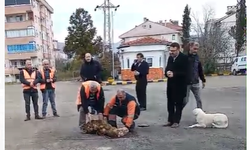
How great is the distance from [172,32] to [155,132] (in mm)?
25862

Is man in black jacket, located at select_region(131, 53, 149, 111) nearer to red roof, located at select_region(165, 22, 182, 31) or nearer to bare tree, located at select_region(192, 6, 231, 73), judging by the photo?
bare tree, located at select_region(192, 6, 231, 73)

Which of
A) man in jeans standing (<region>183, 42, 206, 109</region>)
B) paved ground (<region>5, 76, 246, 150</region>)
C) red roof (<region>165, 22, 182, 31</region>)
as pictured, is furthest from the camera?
red roof (<region>165, 22, 182, 31</region>)

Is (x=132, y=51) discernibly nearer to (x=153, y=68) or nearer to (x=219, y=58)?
(x=153, y=68)

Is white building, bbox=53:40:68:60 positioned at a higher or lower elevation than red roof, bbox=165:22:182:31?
lower

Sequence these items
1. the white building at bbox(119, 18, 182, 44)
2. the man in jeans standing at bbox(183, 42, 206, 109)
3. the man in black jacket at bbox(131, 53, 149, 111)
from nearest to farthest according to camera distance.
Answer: the man in jeans standing at bbox(183, 42, 206, 109)
the man in black jacket at bbox(131, 53, 149, 111)
the white building at bbox(119, 18, 182, 44)

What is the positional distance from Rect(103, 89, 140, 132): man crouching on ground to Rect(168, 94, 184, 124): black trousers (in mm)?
508

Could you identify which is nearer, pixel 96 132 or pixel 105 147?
pixel 105 147

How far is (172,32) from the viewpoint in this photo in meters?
29.2

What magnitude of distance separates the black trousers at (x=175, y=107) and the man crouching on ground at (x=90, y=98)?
0.93 metres

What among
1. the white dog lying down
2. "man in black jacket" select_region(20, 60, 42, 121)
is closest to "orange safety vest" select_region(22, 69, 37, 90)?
"man in black jacket" select_region(20, 60, 42, 121)

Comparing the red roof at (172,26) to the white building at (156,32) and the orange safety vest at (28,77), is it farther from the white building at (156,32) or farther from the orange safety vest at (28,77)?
the orange safety vest at (28,77)

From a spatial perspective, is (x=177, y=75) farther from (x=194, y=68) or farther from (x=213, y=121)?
(x=213, y=121)

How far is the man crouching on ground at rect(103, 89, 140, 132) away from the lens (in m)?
3.97
